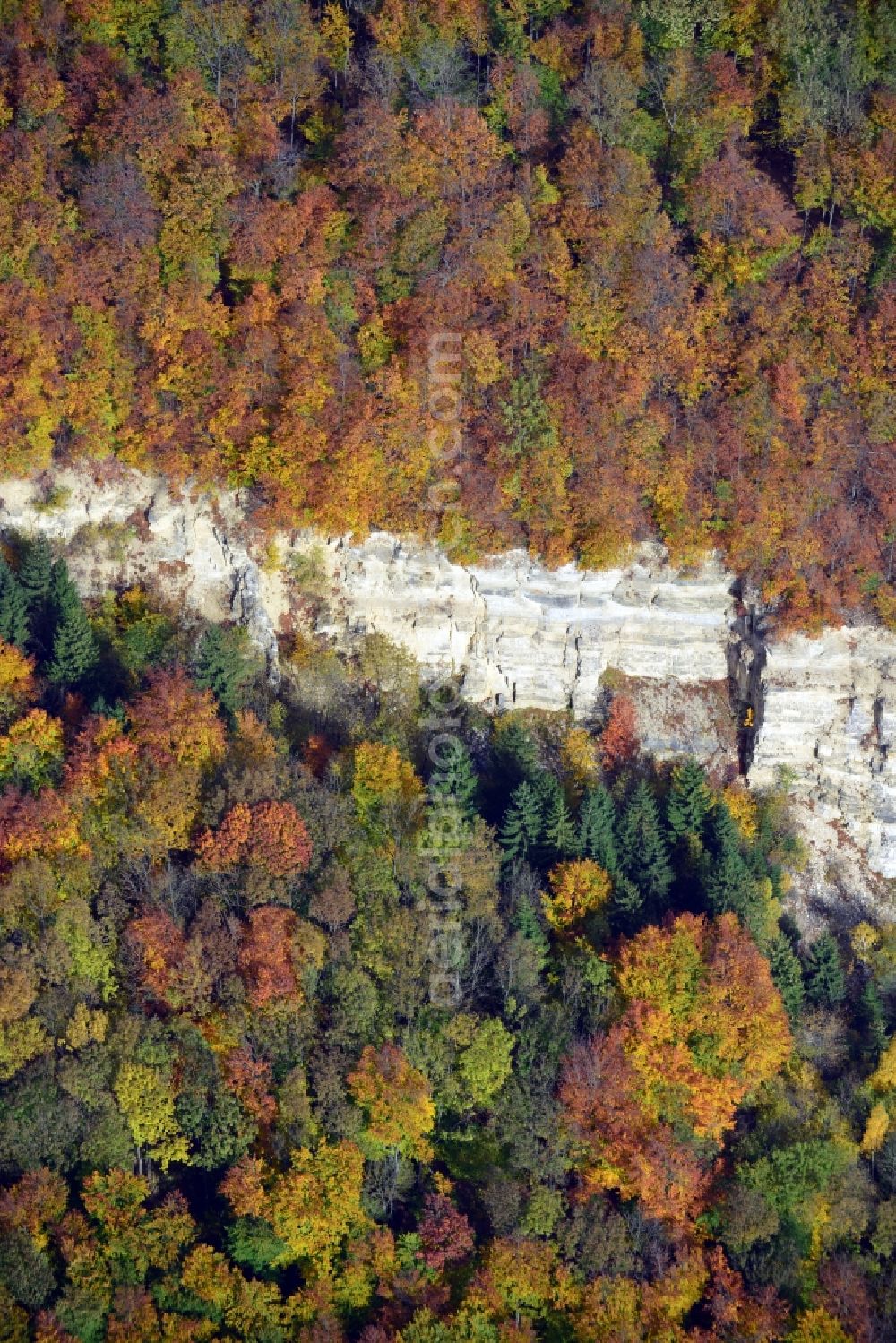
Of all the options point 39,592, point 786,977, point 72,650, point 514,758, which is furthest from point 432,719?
point 786,977

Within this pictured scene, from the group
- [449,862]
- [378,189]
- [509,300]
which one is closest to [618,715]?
[449,862]

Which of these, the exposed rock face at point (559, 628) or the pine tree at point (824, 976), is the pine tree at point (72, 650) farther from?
the pine tree at point (824, 976)

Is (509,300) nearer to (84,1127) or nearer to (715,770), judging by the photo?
(715,770)

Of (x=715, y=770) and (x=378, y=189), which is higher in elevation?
(x=378, y=189)

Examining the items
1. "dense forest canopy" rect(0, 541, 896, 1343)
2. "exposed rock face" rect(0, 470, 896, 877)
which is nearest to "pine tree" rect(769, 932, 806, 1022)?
"dense forest canopy" rect(0, 541, 896, 1343)

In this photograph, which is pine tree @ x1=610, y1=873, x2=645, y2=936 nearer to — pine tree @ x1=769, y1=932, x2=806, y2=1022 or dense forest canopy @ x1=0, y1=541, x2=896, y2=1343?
dense forest canopy @ x1=0, y1=541, x2=896, y2=1343
